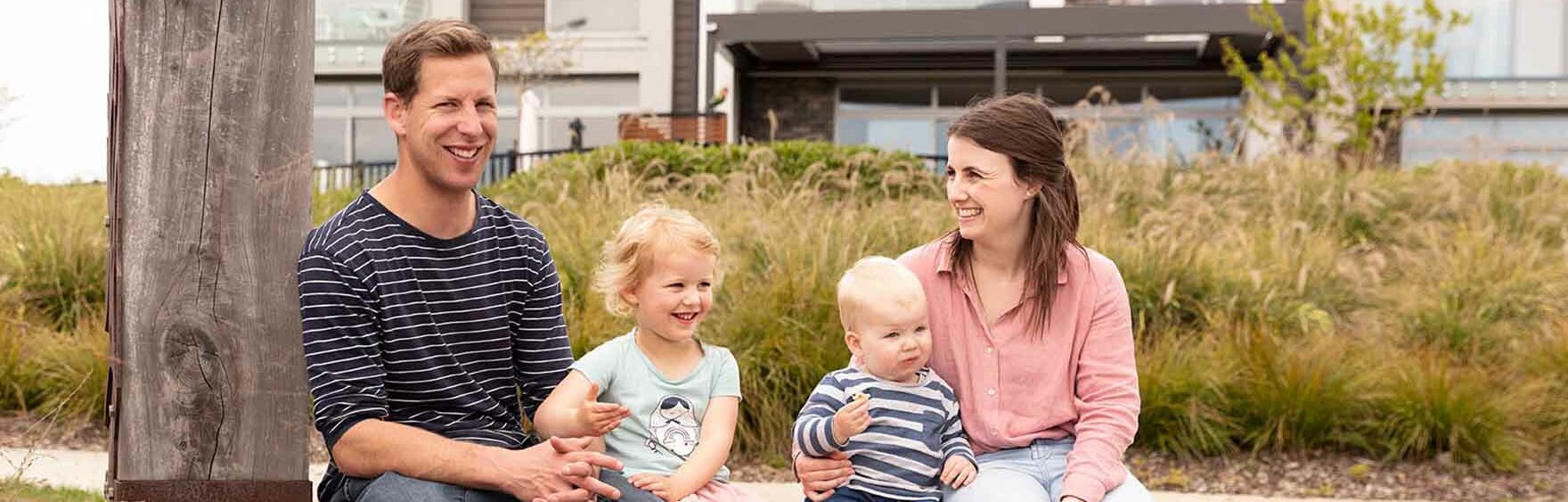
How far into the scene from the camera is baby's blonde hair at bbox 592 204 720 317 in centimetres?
315

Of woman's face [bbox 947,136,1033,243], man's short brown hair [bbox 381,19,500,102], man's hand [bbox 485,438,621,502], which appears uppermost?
man's short brown hair [bbox 381,19,500,102]

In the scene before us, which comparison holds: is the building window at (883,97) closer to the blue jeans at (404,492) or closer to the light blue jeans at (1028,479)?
the light blue jeans at (1028,479)

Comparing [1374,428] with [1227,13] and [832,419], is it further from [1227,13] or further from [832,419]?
[1227,13]

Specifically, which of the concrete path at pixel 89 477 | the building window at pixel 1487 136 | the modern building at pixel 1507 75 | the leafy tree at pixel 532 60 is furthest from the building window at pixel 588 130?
the concrete path at pixel 89 477

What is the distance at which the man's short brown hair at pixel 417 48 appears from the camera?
2.80 meters

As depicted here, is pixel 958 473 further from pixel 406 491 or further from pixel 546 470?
pixel 406 491

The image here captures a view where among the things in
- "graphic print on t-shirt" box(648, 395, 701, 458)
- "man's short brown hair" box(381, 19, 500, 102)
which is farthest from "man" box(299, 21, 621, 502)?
"graphic print on t-shirt" box(648, 395, 701, 458)

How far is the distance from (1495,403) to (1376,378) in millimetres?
468

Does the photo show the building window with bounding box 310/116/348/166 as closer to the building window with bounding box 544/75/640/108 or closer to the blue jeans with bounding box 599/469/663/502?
the building window with bounding box 544/75/640/108

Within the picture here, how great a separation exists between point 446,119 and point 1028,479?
60.2 inches

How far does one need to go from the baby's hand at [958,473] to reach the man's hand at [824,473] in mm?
220

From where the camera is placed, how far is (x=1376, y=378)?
5.80 m

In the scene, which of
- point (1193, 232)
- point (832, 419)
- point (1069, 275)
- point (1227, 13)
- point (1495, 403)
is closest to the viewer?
point (832, 419)

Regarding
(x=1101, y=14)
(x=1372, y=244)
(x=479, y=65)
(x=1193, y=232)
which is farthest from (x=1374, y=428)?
(x=1101, y=14)
